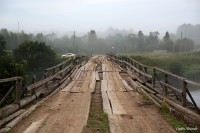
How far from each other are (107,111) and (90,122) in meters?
1.13

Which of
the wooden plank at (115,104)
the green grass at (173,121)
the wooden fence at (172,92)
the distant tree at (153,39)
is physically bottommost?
the green grass at (173,121)

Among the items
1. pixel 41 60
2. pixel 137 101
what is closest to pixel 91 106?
pixel 137 101

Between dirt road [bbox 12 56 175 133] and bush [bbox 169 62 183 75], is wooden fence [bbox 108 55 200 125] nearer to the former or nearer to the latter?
dirt road [bbox 12 56 175 133]

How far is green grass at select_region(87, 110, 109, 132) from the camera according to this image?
586 centimetres

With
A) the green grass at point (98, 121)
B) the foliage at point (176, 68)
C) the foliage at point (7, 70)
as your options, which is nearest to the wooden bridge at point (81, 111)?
the green grass at point (98, 121)

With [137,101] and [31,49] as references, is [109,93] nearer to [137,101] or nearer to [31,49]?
[137,101]

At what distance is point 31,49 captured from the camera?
57.7 metres

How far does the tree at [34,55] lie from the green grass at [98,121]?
2043 inches

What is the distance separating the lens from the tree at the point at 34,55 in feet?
186

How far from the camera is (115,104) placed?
8117mm

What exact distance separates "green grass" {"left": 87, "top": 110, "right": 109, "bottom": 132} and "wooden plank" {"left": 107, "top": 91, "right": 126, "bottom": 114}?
1.48ft

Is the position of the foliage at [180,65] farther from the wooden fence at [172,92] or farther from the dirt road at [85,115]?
the dirt road at [85,115]

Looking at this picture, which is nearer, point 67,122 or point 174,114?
point 67,122

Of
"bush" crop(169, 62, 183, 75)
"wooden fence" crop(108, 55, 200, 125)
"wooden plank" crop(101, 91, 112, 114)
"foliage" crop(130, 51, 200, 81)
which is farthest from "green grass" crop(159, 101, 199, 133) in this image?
"bush" crop(169, 62, 183, 75)
